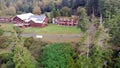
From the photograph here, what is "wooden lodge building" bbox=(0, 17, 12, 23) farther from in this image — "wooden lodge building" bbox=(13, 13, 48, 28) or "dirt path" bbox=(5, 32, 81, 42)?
"dirt path" bbox=(5, 32, 81, 42)

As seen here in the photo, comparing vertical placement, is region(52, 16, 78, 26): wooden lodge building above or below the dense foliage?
above

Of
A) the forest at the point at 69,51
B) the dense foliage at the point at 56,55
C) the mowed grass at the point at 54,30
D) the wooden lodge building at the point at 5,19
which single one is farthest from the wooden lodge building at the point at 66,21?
the dense foliage at the point at 56,55

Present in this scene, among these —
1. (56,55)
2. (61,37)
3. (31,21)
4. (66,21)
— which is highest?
(31,21)

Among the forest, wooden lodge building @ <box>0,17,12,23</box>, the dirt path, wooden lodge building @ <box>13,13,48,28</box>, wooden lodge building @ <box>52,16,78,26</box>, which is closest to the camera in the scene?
the forest

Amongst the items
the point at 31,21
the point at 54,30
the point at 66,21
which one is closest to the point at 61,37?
the point at 54,30

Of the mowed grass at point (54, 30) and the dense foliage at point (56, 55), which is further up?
the mowed grass at point (54, 30)

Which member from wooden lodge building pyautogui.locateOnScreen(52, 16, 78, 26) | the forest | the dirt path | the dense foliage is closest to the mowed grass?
wooden lodge building pyautogui.locateOnScreen(52, 16, 78, 26)

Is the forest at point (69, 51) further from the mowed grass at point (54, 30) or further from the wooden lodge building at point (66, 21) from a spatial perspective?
the wooden lodge building at point (66, 21)

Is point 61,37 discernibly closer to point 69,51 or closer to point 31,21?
point 69,51

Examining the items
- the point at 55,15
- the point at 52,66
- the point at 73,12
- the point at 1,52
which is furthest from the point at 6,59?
the point at 73,12

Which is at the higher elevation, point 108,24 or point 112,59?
point 108,24

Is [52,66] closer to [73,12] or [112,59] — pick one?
[112,59]
